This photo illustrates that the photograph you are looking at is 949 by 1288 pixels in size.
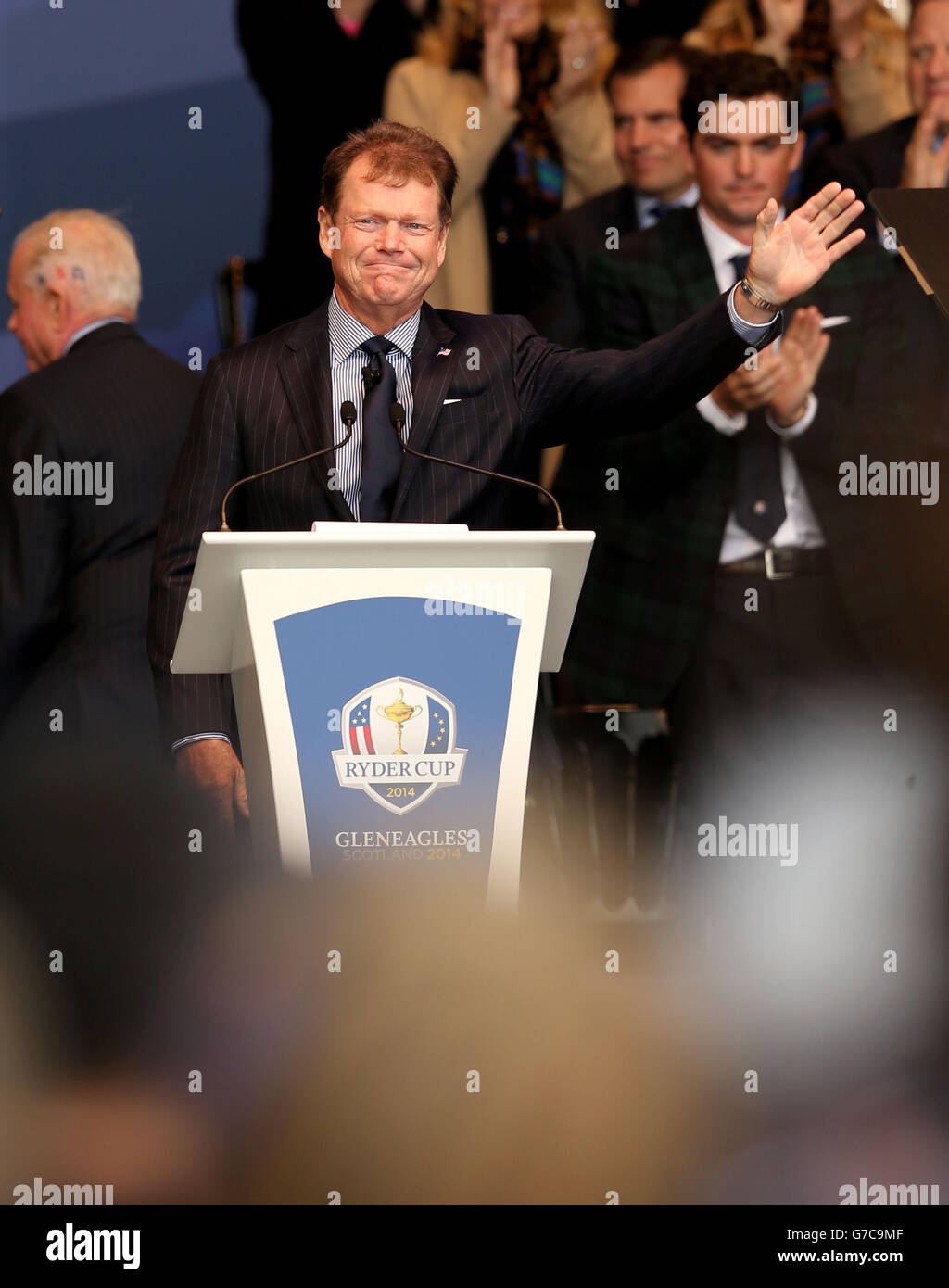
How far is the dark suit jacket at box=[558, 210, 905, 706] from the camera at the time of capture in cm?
376

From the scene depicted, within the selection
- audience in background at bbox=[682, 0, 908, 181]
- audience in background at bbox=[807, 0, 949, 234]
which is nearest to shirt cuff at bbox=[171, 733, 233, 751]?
audience in background at bbox=[807, 0, 949, 234]

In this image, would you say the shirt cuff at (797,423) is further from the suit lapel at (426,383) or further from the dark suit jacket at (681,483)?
the suit lapel at (426,383)

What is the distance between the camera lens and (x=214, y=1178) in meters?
1.98

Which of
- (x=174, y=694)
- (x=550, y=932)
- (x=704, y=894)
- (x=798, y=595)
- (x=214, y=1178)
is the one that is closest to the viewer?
(x=214, y=1178)

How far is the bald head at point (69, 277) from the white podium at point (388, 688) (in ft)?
6.08

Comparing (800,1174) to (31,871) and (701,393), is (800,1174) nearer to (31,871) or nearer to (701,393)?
(701,393)

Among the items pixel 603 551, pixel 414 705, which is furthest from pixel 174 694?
pixel 603 551

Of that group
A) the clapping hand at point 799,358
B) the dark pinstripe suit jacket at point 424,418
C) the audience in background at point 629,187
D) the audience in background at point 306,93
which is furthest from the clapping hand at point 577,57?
the dark pinstripe suit jacket at point 424,418

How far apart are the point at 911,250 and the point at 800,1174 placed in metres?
1.20

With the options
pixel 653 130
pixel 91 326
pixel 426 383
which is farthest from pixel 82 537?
pixel 653 130

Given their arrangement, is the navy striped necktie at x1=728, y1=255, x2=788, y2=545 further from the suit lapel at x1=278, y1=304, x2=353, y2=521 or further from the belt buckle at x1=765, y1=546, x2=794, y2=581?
the suit lapel at x1=278, y1=304, x2=353, y2=521

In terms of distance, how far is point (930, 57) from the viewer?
13.3ft

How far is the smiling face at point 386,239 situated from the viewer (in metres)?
2.40

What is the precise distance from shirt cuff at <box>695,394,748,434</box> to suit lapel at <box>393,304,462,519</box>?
4.16ft
